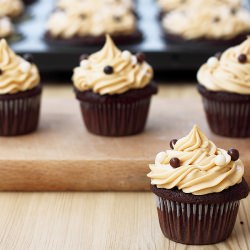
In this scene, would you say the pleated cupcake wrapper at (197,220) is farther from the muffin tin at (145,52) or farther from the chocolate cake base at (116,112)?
the muffin tin at (145,52)

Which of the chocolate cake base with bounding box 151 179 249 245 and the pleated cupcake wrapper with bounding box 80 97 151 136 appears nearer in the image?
the chocolate cake base with bounding box 151 179 249 245

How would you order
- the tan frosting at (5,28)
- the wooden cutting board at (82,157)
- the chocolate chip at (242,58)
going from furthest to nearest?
the tan frosting at (5,28)
the chocolate chip at (242,58)
the wooden cutting board at (82,157)

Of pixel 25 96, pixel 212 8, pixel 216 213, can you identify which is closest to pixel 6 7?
pixel 212 8

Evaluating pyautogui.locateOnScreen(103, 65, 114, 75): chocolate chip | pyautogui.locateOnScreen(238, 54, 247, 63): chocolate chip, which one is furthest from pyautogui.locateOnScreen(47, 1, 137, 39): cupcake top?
pyautogui.locateOnScreen(238, 54, 247, 63): chocolate chip

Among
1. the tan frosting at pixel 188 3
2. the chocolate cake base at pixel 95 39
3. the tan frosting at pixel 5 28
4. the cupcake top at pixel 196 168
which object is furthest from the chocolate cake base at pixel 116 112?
the tan frosting at pixel 188 3

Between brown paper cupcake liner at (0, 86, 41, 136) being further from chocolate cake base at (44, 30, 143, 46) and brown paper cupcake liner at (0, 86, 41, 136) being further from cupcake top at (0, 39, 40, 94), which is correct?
chocolate cake base at (44, 30, 143, 46)

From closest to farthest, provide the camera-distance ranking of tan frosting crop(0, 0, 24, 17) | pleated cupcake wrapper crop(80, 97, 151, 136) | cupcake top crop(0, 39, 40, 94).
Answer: cupcake top crop(0, 39, 40, 94)
pleated cupcake wrapper crop(80, 97, 151, 136)
tan frosting crop(0, 0, 24, 17)
